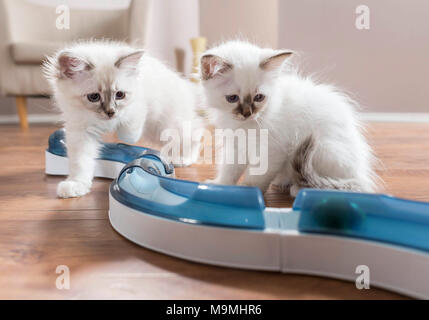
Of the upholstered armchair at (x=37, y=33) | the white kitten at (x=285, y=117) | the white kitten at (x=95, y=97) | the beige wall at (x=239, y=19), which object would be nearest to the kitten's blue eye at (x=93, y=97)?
the white kitten at (x=95, y=97)

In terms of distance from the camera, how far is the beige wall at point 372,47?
3402mm

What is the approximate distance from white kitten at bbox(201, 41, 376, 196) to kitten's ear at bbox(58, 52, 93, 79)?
41cm

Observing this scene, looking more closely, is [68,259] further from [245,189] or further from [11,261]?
[245,189]

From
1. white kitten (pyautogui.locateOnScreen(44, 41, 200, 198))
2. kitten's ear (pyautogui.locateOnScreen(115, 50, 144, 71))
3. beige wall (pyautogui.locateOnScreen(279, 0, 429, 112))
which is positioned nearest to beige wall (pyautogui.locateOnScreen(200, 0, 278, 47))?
beige wall (pyautogui.locateOnScreen(279, 0, 429, 112))

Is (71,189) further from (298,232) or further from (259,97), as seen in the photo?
(298,232)

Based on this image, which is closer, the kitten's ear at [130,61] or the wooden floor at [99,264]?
the wooden floor at [99,264]

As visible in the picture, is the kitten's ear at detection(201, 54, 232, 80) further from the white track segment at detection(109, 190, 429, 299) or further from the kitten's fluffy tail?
the white track segment at detection(109, 190, 429, 299)

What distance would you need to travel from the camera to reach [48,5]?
3.90 metres

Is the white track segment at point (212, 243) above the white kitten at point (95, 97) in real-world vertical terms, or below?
below

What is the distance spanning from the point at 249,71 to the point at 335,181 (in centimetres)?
39

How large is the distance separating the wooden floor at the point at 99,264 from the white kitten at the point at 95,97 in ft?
0.45

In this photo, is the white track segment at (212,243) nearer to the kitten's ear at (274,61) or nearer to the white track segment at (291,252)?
the white track segment at (291,252)

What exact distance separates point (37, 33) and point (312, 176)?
11.2 feet

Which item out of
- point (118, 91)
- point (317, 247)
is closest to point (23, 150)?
point (118, 91)
